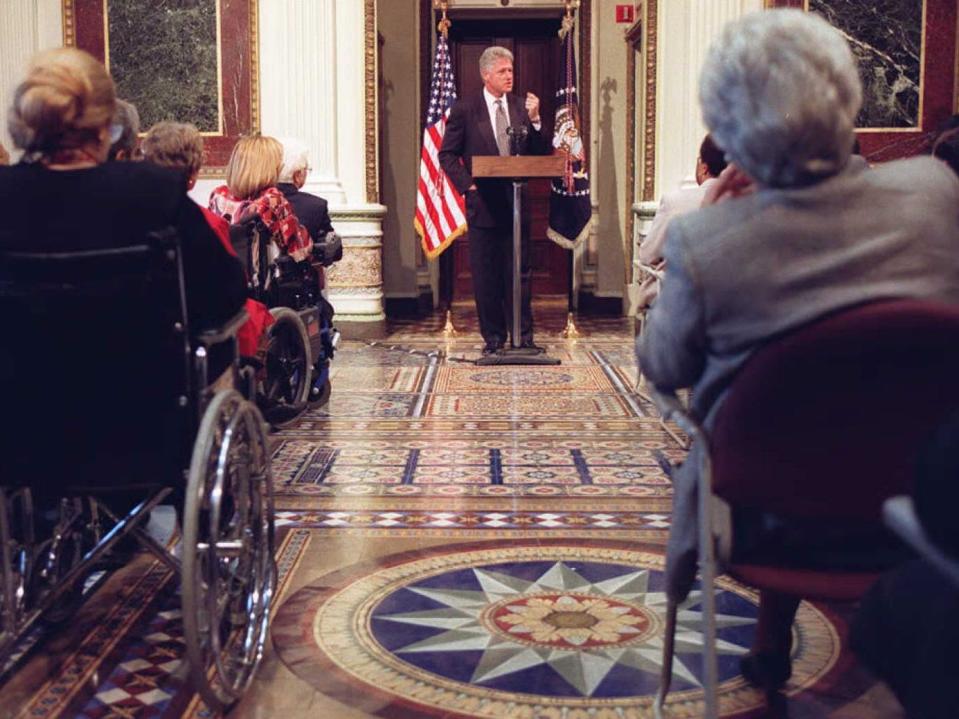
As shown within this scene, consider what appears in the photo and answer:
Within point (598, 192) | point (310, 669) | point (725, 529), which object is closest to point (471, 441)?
point (310, 669)

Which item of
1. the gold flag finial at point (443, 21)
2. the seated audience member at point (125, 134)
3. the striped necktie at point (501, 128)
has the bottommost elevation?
the seated audience member at point (125, 134)

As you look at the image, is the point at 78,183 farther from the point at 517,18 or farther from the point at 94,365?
the point at 517,18

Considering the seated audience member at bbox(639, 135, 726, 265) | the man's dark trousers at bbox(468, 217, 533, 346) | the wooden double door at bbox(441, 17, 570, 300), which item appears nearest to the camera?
the seated audience member at bbox(639, 135, 726, 265)

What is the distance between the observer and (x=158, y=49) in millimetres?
8953

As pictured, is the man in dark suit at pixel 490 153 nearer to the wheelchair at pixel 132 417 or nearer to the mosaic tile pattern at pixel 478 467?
the mosaic tile pattern at pixel 478 467

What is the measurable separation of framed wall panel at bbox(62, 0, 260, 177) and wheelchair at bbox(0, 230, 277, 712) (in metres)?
6.70

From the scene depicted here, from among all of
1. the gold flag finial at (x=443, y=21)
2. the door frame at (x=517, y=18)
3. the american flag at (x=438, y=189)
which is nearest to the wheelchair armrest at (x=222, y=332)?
the american flag at (x=438, y=189)

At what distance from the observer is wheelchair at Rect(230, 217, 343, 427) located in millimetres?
5133

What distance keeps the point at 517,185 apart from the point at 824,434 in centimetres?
579

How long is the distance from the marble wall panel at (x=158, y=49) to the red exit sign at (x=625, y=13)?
391 cm

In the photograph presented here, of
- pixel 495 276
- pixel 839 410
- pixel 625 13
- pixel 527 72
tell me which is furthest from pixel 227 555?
pixel 527 72

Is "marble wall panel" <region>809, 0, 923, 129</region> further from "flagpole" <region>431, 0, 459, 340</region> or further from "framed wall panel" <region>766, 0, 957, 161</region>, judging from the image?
"flagpole" <region>431, 0, 459, 340</region>

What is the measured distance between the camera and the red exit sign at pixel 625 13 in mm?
11133

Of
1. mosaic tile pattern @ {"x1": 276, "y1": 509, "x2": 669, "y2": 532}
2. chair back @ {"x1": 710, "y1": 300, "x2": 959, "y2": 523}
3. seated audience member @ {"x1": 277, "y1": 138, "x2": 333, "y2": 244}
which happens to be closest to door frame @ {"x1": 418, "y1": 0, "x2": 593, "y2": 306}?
seated audience member @ {"x1": 277, "y1": 138, "x2": 333, "y2": 244}
